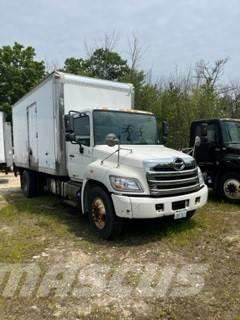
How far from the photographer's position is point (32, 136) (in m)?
10.0

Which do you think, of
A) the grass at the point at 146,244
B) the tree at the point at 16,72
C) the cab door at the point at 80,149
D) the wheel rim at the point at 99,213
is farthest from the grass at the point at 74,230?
the tree at the point at 16,72

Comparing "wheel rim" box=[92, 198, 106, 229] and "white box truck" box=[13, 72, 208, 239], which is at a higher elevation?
"white box truck" box=[13, 72, 208, 239]

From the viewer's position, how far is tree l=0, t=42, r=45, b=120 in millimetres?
32766

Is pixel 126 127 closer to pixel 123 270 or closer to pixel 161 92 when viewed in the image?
pixel 123 270

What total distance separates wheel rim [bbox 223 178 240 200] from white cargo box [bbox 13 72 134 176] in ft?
10.5

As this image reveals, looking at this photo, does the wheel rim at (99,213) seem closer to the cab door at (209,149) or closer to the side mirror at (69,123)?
the side mirror at (69,123)

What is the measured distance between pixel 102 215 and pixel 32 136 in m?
4.71

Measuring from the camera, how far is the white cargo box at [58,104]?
25.7 feet

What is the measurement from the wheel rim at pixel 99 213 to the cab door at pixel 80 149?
38.5 inches

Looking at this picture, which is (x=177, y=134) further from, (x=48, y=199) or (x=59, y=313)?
(x=59, y=313)

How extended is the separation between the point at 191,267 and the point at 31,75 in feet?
104

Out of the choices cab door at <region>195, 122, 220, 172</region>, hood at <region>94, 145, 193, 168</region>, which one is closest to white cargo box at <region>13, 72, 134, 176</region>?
hood at <region>94, 145, 193, 168</region>

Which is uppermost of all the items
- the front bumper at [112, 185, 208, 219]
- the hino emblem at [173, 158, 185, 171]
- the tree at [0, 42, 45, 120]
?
the tree at [0, 42, 45, 120]

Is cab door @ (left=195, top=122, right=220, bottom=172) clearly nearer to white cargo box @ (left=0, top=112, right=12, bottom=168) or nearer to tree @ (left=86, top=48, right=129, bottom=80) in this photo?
white cargo box @ (left=0, top=112, right=12, bottom=168)
